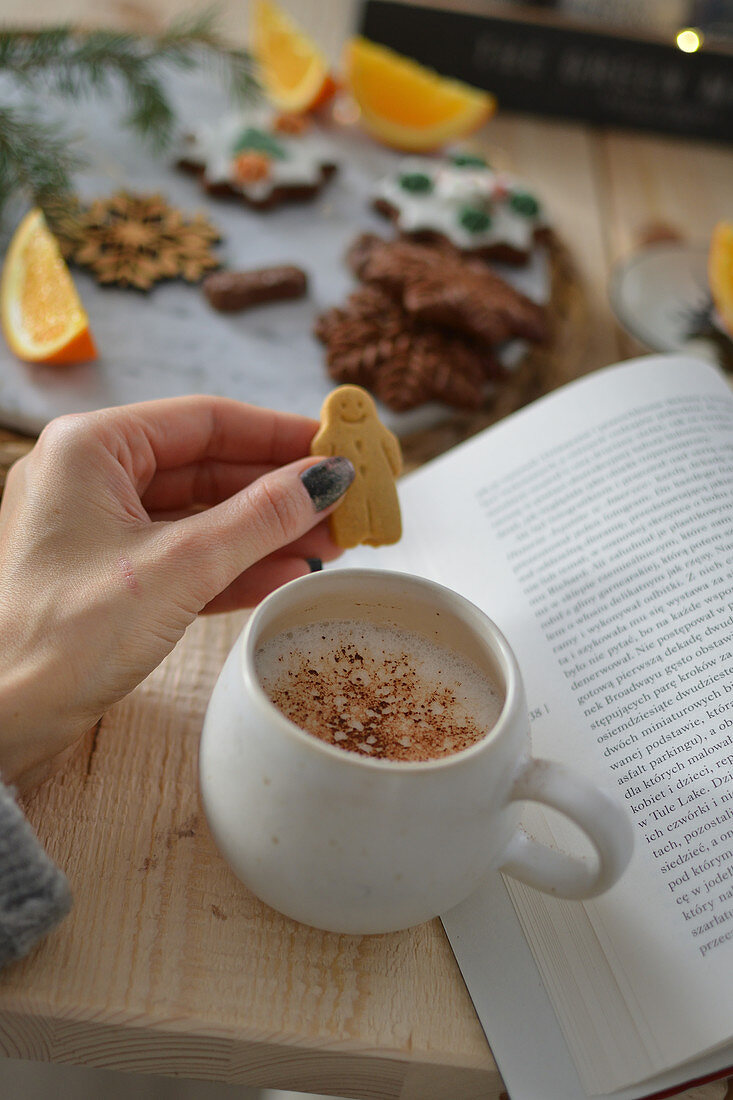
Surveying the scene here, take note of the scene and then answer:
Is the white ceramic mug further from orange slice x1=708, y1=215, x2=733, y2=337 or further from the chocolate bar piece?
orange slice x1=708, y1=215, x2=733, y2=337

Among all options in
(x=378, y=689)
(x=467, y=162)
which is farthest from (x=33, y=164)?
(x=378, y=689)

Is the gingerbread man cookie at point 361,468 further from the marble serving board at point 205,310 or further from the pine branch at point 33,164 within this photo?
the pine branch at point 33,164

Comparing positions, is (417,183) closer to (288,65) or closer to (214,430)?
(288,65)

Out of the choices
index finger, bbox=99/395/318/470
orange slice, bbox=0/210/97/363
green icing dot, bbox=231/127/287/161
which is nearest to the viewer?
index finger, bbox=99/395/318/470

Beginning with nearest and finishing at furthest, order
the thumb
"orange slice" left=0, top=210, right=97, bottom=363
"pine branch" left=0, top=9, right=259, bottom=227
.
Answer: the thumb → "orange slice" left=0, top=210, right=97, bottom=363 → "pine branch" left=0, top=9, right=259, bottom=227

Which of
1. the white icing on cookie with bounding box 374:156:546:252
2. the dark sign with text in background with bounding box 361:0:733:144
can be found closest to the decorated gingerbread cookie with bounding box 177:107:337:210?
the white icing on cookie with bounding box 374:156:546:252

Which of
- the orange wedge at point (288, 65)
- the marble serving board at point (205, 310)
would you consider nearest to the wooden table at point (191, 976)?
the marble serving board at point (205, 310)

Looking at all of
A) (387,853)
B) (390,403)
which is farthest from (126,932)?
(390,403)
